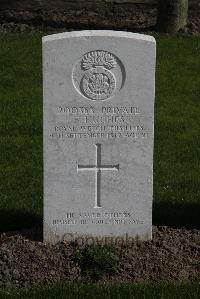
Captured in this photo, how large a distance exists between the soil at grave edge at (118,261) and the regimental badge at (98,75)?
1.18m

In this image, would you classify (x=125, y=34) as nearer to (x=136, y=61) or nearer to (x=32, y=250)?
(x=136, y=61)

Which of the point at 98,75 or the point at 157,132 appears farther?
the point at 157,132

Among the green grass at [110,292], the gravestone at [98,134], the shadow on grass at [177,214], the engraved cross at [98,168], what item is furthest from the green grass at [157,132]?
the green grass at [110,292]

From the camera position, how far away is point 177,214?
7.75 meters

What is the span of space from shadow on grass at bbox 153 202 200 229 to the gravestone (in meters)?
0.68

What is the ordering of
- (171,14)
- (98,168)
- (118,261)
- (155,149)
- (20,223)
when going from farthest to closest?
(171,14) < (155,149) < (20,223) < (98,168) < (118,261)

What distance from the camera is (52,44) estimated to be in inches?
259

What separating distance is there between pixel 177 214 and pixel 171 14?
6788 mm

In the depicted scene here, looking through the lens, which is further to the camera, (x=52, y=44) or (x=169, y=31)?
(x=169, y=31)

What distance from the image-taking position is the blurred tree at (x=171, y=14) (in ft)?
45.7

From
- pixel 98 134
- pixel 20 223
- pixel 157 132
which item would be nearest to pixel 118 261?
pixel 98 134

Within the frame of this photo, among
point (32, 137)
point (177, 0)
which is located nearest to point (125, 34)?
point (32, 137)

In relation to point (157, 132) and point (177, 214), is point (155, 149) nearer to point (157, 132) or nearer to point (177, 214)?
point (157, 132)

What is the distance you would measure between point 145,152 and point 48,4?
851 cm
